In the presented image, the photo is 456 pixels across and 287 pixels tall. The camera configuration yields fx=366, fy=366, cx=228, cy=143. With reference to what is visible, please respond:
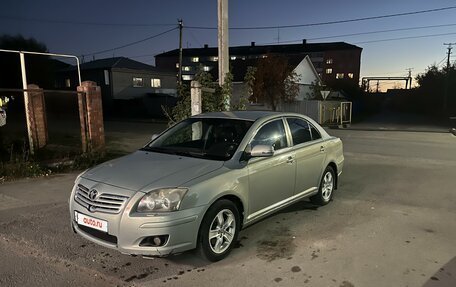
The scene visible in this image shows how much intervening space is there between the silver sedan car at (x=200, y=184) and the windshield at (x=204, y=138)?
1 centimetres

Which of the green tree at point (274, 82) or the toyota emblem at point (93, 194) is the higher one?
the green tree at point (274, 82)

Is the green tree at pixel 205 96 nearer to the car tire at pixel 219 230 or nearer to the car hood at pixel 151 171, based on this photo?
the car hood at pixel 151 171

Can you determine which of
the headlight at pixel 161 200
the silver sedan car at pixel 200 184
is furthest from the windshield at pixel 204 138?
the headlight at pixel 161 200

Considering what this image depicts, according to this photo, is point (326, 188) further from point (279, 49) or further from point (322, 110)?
point (279, 49)

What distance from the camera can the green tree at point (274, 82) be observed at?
2731 cm

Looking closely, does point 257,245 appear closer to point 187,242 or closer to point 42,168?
point 187,242

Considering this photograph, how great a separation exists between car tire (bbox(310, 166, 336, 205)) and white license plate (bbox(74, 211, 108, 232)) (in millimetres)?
3302

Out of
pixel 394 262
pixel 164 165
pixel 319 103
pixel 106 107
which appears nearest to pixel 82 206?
pixel 164 165

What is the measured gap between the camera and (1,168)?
7.43 m

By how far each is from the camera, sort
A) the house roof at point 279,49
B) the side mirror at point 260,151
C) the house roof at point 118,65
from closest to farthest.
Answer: the side mirror at point 260,151 < the house roof at point 118,65 < the house roof at point 279,49

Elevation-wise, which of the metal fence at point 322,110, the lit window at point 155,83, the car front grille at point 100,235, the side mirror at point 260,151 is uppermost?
the lit window at point 155,83

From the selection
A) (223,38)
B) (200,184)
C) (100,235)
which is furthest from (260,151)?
(223,38)

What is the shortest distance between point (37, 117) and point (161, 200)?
8841mm

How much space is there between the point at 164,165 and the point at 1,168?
527 cm
